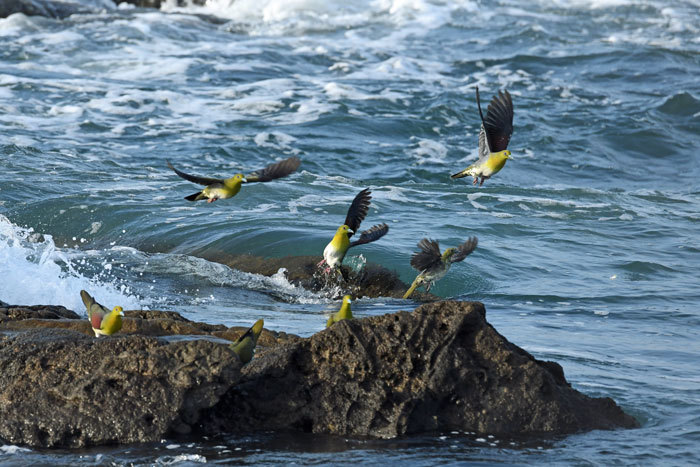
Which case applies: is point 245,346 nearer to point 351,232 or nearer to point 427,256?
point 351,232

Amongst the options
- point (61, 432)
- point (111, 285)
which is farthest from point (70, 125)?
point (61, 432)

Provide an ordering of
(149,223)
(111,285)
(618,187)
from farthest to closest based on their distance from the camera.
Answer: (618,187) < (149,223) < (111,285)

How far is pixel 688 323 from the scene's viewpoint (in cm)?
809

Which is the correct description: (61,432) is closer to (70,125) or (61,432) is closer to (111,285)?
(111,285)

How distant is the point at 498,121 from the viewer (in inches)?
265

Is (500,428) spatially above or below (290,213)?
above

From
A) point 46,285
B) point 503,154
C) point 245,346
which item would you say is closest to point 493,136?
point 503,154

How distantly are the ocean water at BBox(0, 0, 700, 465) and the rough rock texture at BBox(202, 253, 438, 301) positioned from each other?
0.77 ft

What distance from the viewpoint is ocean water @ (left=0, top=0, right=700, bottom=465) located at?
6.63 metres

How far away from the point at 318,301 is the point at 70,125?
28.0 feet

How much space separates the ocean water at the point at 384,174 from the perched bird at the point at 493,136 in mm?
1348

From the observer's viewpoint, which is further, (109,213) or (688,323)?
(109,213)

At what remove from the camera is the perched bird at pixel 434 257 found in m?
8.02

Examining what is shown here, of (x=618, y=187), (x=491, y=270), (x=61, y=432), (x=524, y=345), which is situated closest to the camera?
(x=61, y=432)
